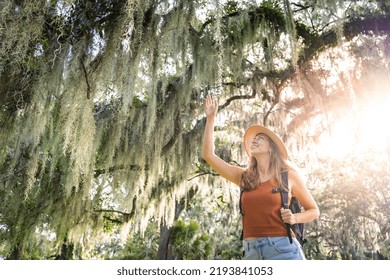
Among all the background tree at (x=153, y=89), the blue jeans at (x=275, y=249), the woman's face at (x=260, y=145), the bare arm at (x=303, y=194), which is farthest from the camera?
the background tree at (x=153, y=89)

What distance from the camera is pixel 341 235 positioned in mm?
13703

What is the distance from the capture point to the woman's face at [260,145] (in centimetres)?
180

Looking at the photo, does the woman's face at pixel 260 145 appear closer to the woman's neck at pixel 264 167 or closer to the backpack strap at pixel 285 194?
the woman's neck at pixel 264 167

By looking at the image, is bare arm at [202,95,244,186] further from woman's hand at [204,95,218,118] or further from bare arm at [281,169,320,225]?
bare arm at [281,169,320,225]

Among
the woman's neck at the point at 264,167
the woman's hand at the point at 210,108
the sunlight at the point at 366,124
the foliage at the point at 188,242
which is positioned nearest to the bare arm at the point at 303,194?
the woman's neck at the point at 264,167

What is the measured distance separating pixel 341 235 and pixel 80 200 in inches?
448

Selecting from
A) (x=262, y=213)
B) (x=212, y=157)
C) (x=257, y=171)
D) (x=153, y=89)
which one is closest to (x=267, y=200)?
(x=262, y=213)

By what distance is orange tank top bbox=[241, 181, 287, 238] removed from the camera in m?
1.51

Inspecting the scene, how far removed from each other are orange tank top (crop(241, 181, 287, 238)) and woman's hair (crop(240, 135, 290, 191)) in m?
0.03

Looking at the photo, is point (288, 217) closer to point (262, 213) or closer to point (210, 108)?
point (262, 213)

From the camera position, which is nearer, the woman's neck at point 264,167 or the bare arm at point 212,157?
the woman's neck at point 264,167

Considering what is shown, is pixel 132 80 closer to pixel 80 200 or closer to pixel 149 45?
pixel 149 45

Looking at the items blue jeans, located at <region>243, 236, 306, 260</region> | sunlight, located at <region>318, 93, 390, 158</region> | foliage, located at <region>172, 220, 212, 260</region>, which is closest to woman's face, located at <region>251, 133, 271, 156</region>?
blue jeans, located at <region>243, 236, 306, 260</region>
